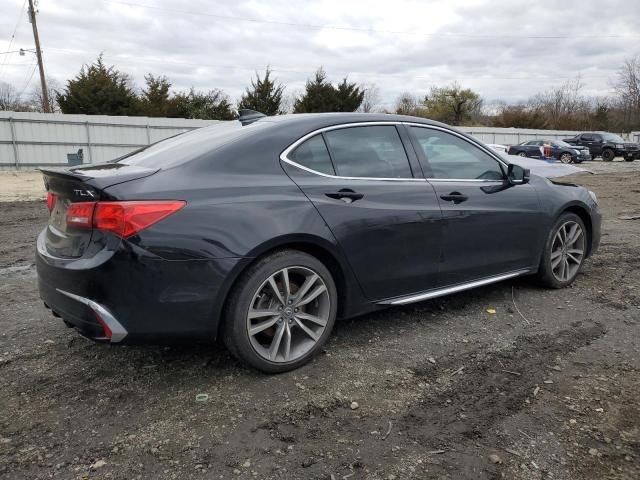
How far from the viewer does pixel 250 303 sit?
2879 millimetres

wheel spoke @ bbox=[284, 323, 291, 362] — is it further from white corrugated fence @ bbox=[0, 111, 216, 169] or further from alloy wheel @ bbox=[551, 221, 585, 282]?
white corrugated fence @ bbox=[0, 111, 216, 169]

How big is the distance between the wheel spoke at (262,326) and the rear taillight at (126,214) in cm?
79

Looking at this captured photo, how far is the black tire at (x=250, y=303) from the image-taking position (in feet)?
9.37

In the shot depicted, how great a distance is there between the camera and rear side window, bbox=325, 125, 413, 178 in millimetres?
3373

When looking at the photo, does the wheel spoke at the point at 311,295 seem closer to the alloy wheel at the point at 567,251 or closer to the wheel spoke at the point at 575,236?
the alloy wheel at the point at 567,251

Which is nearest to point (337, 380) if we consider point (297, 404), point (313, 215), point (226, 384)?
point (297, 404)

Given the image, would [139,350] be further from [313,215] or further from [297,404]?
[313,215]

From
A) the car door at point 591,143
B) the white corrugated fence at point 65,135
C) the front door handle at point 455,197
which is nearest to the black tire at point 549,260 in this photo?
the front door handle at point 455,197

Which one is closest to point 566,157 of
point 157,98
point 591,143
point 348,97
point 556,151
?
point 556,151

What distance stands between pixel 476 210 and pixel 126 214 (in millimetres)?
2487

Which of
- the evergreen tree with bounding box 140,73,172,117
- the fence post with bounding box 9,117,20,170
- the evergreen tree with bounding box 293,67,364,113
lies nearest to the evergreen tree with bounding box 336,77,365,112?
the evergreen tree with bounding box 293,67,364,113

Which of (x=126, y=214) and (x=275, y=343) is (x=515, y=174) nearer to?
(x=275, y=343)

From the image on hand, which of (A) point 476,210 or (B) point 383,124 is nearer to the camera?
(B) point 383,124

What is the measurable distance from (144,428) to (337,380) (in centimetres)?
108
